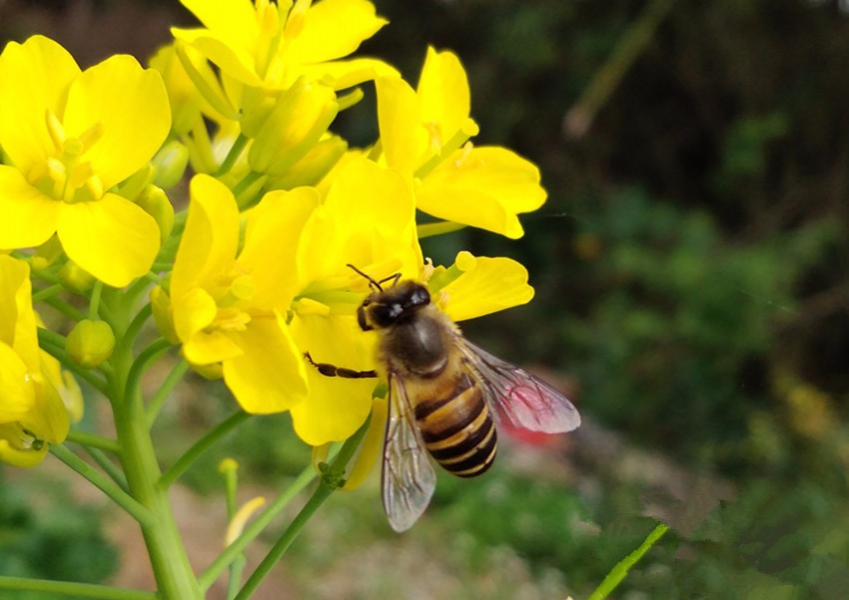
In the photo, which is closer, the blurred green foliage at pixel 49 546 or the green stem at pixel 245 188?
the green stem at pixel 245 188

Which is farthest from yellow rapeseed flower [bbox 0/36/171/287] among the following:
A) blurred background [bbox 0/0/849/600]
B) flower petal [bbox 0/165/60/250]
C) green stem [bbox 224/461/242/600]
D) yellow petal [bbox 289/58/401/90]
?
blurred background [bbox 0/0/849/600]

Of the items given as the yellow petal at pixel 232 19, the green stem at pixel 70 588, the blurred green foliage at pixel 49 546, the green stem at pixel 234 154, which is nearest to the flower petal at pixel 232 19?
the yellow petal at pixel 232 19

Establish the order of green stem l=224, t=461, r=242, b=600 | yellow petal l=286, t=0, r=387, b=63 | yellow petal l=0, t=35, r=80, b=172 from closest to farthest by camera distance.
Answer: yellow petal l=0, t=35, r=80, b=172, yellow petal l=286, t=0, r=387, b=63, green stem l=224, t=461, r=242, b=600

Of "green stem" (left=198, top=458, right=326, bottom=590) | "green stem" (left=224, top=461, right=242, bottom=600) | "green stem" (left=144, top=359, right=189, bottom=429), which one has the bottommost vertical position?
"green stem" (left=224, top=461, right=242, bottom=600)

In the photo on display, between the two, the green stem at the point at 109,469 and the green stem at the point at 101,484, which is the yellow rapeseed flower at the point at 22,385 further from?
the green stem at the point at 109,469

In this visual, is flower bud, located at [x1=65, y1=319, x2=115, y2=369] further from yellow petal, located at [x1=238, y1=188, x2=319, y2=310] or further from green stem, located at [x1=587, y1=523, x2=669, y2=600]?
green stem, located at [x1=587, y1=523, x2=669, y2=600]

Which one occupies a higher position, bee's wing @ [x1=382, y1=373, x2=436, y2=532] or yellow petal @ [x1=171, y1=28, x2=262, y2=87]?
yellow petal @ [x1=171, y1=28, x2=262, y2=87]

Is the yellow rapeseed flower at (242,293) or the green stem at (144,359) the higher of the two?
the yellow rapeseed flower at (242,293)

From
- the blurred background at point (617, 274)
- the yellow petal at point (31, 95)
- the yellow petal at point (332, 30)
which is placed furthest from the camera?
the blurred background at point (617, 274)
